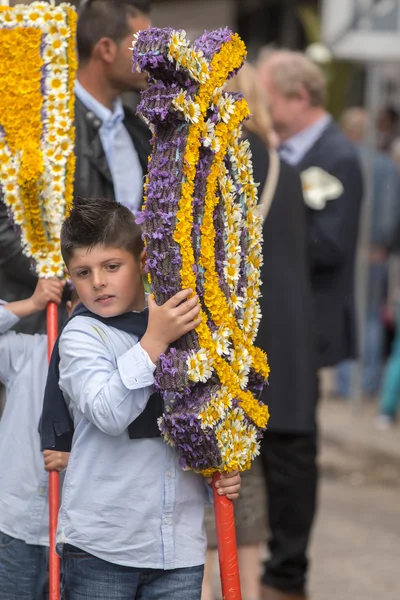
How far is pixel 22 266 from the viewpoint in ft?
11.6

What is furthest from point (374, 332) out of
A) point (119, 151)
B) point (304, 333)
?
point (119, 151)

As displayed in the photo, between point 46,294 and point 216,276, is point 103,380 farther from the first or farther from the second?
point 46,294

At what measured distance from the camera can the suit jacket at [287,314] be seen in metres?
4.71

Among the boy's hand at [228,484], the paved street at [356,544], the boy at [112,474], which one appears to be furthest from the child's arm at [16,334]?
the paved street at [356,544]

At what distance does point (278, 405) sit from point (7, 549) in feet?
5.58

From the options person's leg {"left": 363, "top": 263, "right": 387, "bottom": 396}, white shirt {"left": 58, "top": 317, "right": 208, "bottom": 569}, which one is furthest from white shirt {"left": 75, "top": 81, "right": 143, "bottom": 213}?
person's leg {"left": 363, "top": 263, "right": 387, "bottom": 396}

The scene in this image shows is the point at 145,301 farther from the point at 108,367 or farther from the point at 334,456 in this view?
the point at 334,456

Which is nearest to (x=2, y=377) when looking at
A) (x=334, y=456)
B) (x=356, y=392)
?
(x=334, y=456)

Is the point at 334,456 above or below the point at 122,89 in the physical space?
below

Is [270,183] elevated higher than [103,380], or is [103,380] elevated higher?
[270,183]

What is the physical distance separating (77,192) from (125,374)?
1.02m

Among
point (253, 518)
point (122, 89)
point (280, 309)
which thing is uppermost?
point (122, 89)

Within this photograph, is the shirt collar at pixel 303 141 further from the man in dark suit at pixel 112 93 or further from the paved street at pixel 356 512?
the paved street at pixel 356 512

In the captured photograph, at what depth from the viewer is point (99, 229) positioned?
2.89 meters
